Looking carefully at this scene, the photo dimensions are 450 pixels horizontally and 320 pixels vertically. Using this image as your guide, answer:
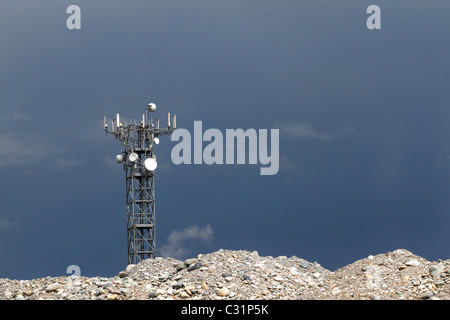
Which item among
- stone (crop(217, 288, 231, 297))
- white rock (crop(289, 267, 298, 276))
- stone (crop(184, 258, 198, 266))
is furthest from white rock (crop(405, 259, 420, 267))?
stone (crop(184, 258, 198, 266))

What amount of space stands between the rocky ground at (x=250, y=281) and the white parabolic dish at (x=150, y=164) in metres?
10.1

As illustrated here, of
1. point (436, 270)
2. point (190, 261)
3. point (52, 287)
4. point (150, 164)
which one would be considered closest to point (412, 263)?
point (436, 270)

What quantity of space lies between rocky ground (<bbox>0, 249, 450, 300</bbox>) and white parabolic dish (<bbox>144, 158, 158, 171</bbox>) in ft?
33.1

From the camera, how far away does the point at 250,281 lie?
73.8 feet

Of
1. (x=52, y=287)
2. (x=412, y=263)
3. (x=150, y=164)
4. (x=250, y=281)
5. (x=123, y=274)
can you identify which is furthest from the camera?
(x=150, y=164)

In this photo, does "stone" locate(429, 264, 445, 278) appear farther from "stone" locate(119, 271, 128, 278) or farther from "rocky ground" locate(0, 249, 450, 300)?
"stone" locate(119, 271, 128, 278)

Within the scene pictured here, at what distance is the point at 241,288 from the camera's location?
866 inches

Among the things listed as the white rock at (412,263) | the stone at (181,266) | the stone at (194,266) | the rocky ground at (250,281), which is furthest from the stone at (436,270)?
the stone at (181,266)

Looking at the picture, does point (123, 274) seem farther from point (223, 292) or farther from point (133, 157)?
point (133, 157)

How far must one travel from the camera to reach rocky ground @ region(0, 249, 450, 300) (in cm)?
2142

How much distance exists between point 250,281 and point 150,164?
583 inches

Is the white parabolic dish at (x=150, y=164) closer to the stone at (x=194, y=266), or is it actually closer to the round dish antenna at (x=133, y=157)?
Result: the round dish antenna at (x=133, y=157)

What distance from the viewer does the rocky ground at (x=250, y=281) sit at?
2142 centimetres
